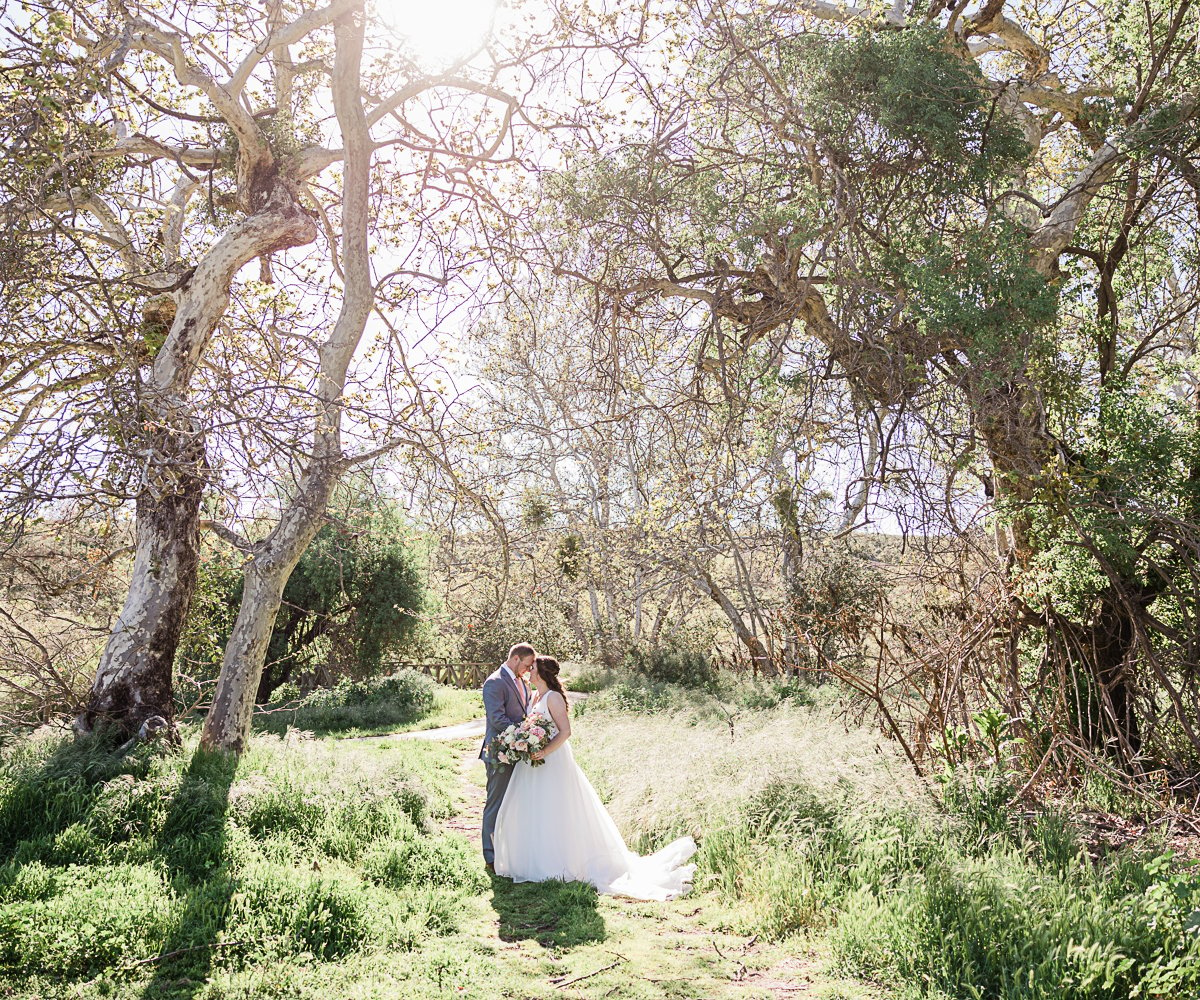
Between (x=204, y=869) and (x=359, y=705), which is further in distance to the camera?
(x=359, y=705)

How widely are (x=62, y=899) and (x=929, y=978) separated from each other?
15.4 feet

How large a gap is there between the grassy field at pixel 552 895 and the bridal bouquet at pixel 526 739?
0.89 meters

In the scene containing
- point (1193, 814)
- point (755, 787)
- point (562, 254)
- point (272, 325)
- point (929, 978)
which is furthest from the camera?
point (272, 325)

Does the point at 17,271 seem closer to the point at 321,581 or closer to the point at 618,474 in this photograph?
the point at 321,581

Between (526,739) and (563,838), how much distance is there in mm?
862

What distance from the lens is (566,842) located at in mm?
6855

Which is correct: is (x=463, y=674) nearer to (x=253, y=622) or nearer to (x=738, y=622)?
(x=738, y=622)

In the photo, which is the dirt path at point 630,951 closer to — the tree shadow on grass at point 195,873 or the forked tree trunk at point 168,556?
the tree shadow on grass at point 195,873

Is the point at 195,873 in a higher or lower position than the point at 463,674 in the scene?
higher

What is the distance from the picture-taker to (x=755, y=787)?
695 centimetres

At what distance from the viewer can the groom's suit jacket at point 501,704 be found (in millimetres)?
7457

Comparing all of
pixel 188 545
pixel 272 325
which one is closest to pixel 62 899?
pixel 188 545

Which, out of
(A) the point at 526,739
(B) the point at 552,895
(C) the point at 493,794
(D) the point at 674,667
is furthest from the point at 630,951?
(D) the point at 674,667

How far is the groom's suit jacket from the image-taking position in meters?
7.46
